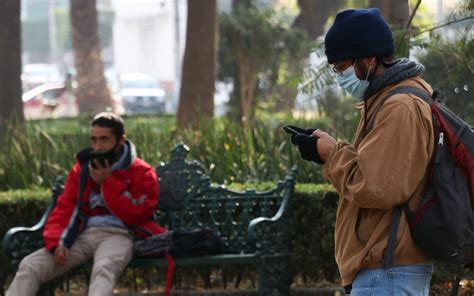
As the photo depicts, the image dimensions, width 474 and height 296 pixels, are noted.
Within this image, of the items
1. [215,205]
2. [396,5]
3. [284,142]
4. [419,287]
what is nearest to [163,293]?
[215,205]

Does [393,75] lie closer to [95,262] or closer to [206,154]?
[95,262]

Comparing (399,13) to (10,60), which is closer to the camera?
(399,13)

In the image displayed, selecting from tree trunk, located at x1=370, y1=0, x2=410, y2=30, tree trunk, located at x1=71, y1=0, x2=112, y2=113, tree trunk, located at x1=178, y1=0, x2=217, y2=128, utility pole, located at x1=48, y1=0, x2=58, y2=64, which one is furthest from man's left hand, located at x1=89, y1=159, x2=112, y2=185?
utility pole, located at x1=48, y1=0, x2=58, y2=64

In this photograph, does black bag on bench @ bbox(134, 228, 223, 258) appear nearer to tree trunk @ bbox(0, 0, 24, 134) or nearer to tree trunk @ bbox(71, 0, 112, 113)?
tree trunk @ bbox(0, 0, 24, 134)

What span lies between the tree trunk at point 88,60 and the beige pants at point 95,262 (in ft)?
77.6

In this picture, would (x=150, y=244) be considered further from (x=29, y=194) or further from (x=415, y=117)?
(x=415, y=117)

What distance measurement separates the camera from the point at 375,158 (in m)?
3.92

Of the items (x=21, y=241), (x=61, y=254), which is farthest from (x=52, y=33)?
(x=61, y=254)

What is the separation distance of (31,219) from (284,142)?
2.14m

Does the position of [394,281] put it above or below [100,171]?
above

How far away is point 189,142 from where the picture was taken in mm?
9648

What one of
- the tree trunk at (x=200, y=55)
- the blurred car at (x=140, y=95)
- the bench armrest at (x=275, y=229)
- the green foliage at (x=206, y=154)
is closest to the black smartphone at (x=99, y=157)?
the bench armrest at (x=275, y=229)

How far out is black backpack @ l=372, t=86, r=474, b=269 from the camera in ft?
12.9

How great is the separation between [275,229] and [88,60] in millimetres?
24734
